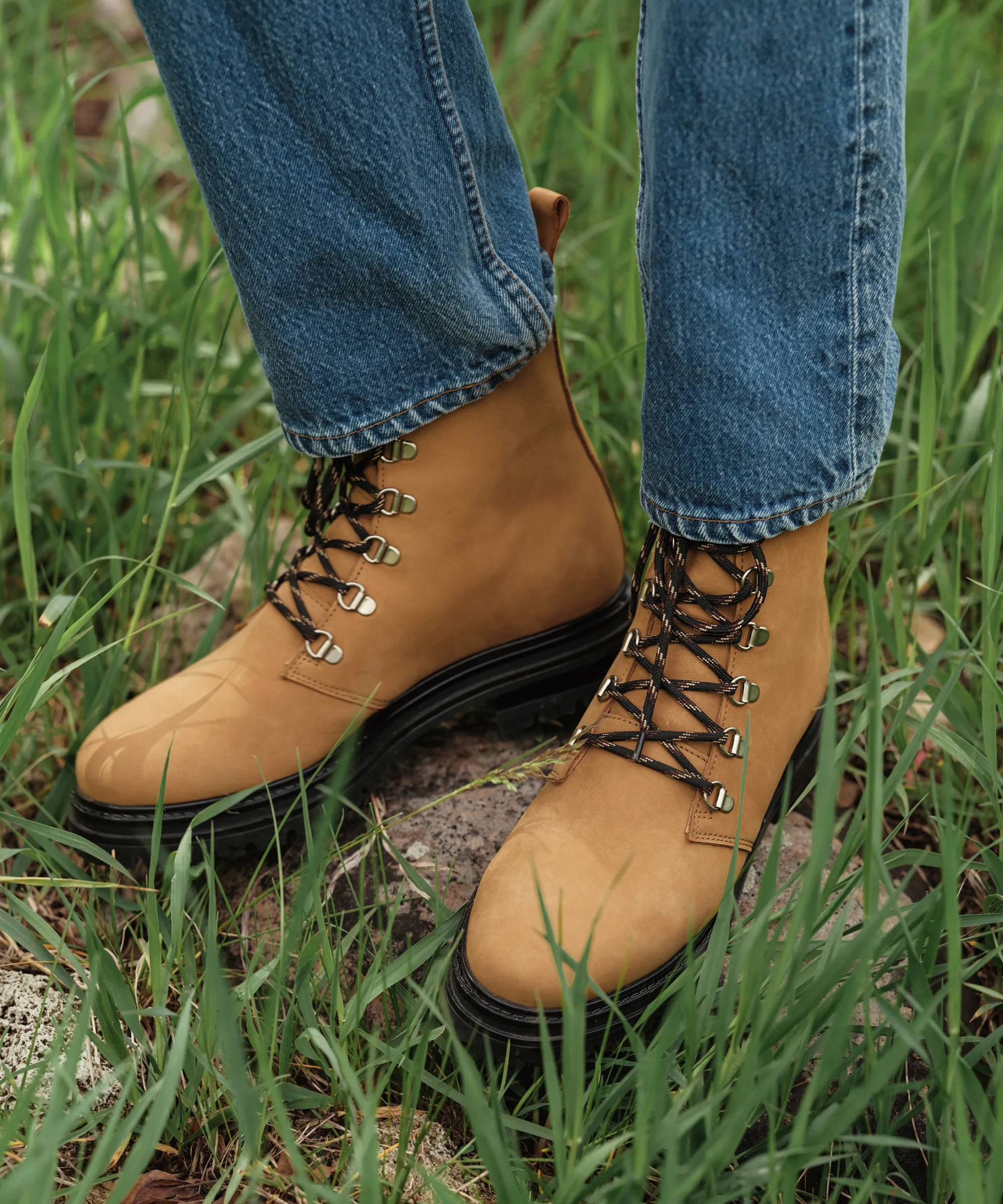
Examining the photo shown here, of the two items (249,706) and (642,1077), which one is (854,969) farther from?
(249,706)

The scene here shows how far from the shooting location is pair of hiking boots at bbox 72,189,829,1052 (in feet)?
2.89

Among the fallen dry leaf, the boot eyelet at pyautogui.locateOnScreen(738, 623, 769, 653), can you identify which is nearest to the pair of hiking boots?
the boot eyelet at pyautogui.locateOnScreen(738, 623, 769, 653)

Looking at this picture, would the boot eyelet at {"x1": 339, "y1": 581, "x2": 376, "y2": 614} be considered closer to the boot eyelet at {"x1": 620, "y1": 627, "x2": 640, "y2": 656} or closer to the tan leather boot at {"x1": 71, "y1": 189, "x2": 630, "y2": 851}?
the tan leather boot at {"x1": 71, "y1": 189, "x2": 630, "y2": 851}

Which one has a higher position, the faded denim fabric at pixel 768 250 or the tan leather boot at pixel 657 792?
the faded denim fabric at pixel 768 250

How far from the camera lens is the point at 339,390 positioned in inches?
38.1

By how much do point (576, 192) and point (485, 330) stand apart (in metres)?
1.37

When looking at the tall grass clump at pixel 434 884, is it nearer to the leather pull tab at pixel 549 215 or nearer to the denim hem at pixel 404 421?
the denim hem at pixel 404 421

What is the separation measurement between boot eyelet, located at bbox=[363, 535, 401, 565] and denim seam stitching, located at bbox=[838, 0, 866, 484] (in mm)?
438

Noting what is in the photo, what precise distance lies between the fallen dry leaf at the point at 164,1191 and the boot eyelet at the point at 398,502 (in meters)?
0.60

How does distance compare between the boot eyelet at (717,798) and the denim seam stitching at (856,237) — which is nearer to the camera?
the denim seam stitching at (856,237)

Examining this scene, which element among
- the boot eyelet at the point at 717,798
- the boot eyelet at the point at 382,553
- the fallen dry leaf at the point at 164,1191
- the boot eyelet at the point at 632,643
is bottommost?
the fallen dry leaf at the point at 164,1191

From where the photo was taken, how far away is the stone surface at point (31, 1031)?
841 millimetres

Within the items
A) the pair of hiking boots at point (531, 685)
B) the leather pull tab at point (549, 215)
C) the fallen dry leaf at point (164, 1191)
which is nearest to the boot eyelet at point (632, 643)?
the pair of hiking boots at point (531, 685)

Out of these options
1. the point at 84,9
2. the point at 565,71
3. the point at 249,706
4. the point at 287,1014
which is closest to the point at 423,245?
the point at 249,706
